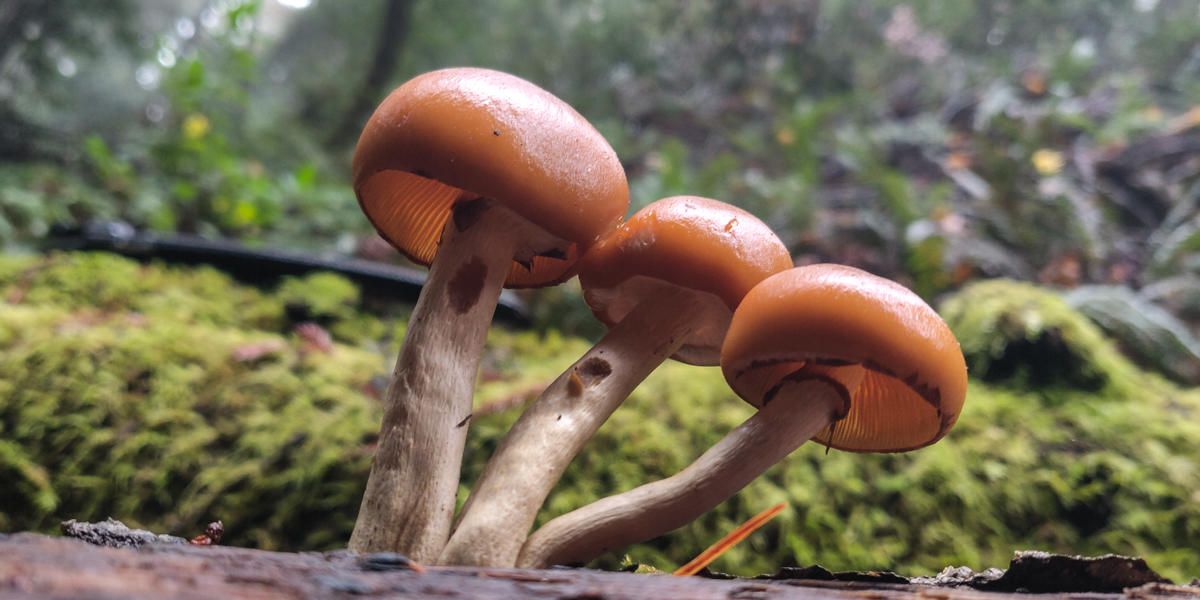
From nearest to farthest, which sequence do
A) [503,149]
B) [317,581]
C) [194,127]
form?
1. [317,581]
2. [503,149]
3. [194,127]

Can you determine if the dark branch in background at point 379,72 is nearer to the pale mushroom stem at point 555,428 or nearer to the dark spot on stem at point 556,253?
the dark spot on stem at point 556,253

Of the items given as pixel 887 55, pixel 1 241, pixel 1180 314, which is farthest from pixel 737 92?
pixel 1 241

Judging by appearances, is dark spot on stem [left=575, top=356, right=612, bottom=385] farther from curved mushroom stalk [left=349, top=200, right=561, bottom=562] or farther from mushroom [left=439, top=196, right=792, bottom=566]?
curved mushroom stalk [left=349, top=200, right=561, bottom=562]

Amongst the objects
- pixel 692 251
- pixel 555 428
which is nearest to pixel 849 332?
pixel 692 251

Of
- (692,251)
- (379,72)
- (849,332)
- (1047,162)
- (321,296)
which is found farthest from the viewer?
(379,72)

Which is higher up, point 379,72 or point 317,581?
point 379,72

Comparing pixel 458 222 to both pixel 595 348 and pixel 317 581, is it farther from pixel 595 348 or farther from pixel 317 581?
pixel 317 581
